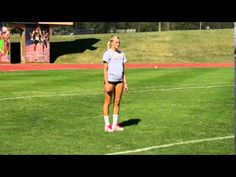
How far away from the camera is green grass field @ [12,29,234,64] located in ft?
148

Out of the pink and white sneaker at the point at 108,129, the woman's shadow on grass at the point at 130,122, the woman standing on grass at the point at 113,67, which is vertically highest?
the woman standing on grass at the point at 113,67

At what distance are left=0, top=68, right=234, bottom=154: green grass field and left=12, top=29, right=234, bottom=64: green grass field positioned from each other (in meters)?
28.7

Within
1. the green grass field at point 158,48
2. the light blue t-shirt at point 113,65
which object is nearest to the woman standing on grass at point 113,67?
the light blue t-shirt at point 113,65

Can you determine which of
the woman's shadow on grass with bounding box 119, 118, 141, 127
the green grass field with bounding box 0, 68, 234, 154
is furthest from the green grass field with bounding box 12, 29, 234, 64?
the woman's shadow on grass with bounding box 119, 118, 141, 127

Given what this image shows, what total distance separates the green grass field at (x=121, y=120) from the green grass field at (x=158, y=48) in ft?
94.2

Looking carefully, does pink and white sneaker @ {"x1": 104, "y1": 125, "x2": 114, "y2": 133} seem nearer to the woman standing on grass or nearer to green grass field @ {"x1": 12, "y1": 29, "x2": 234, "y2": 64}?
the woman standing on grass

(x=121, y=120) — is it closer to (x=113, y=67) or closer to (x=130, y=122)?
(x=130, y=122)

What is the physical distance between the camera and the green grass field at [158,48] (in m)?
45.2

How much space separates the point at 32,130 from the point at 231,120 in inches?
182

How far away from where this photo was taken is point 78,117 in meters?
10.9

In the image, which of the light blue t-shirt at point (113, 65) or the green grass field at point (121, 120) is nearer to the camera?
the green grass field at point (121, 120)

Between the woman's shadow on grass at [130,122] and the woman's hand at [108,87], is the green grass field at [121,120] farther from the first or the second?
the woman's hand at [108,87]
